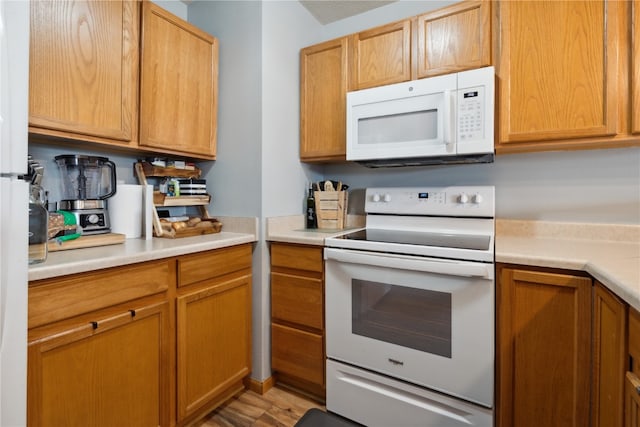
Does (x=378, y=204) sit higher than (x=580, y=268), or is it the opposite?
(x=378, y=204)

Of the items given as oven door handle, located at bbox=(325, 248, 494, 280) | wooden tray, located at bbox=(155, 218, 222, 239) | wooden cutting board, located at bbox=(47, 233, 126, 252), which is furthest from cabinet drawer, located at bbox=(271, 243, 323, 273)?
wooden cutting board, located at bbox=(47, 233, 126, 252)

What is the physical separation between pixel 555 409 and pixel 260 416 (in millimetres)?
1307

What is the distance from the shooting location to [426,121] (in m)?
1.66

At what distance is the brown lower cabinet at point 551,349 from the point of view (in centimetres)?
112

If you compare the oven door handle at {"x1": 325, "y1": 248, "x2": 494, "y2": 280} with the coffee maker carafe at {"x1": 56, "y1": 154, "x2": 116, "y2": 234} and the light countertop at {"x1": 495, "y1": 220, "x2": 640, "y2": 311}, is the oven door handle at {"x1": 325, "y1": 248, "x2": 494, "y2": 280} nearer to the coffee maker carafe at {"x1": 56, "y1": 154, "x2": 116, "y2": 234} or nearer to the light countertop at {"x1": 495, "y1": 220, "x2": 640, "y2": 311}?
the light countertop at {"x1": 495, "y1": 220, "x2": 640, "y2": 311}

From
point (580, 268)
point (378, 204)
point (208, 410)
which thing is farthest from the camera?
point (378, 204)

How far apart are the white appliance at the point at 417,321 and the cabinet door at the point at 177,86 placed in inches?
39.5

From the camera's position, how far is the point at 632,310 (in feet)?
2.89

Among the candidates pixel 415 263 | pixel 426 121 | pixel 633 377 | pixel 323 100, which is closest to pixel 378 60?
pixel 323 100

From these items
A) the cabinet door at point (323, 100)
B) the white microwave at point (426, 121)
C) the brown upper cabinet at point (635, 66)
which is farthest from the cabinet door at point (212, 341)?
the brown upper cabinet at point (635, 66)

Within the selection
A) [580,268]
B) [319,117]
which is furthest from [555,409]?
[319,117]

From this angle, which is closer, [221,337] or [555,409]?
[555,409]

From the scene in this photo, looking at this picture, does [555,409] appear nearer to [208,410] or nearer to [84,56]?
[208,410]

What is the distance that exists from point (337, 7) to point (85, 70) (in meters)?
1.56
